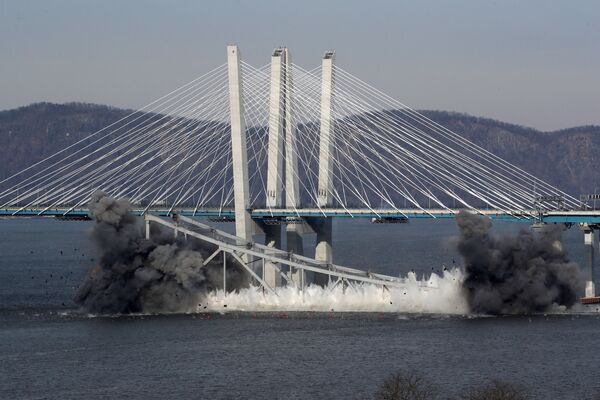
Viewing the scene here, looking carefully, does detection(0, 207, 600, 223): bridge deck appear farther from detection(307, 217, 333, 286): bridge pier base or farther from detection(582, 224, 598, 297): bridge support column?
detection(307, 217, 333, 286): bridge pier base

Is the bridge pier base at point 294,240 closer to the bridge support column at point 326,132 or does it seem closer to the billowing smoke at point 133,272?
the bridge support column at point 326,132

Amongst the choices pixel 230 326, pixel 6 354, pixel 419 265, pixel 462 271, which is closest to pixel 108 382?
pixel 6 354

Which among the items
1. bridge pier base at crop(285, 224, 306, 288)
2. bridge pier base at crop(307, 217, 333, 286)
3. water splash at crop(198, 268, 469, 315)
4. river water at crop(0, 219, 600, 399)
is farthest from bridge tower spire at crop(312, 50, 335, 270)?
river water at crop(0, 219, 600, 399)

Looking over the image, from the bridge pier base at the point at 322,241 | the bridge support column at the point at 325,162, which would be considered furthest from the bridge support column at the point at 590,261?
the bridge pier base at the point at 322,241

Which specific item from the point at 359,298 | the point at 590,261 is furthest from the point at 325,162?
the point at 590,261

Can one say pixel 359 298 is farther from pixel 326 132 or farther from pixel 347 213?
pixel 326 132

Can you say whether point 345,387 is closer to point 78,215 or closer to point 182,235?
point 182,235
